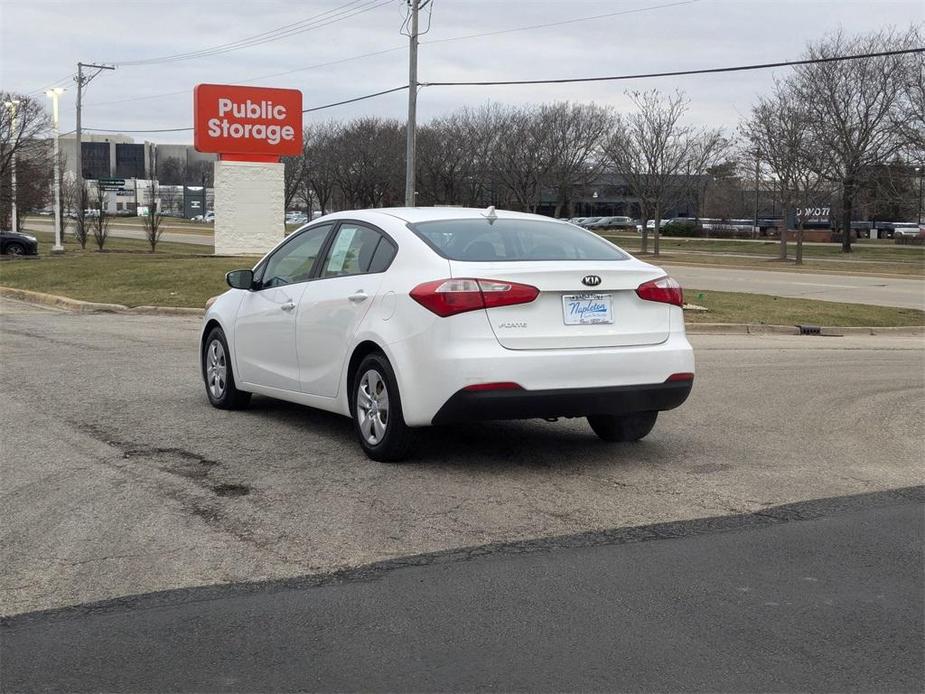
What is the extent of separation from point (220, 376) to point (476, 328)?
3.29 metres

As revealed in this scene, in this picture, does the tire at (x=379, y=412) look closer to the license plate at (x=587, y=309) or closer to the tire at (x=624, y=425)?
the license plate at (x=587, y=309)

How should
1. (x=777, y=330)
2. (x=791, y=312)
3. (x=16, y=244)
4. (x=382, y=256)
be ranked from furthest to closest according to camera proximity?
1. (x=16, y=244)
2. (x=791, y=312)
3. (x=777, y=330)
4. (x=382, y=256)

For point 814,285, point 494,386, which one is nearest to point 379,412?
point 494,386

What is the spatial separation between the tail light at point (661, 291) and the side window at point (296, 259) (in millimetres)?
2437

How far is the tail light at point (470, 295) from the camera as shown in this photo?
21.1ft

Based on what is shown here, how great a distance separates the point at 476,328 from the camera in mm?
6441

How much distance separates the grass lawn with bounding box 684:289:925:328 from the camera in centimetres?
1842

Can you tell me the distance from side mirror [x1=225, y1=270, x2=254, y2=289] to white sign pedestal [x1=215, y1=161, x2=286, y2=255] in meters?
26.4

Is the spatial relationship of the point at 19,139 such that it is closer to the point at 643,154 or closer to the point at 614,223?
the point at 643,154

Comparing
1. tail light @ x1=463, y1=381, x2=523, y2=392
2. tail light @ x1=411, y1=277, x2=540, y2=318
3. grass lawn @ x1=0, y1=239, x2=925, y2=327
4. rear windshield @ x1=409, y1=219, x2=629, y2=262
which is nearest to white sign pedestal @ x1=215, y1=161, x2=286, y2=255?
grass lawn @ x1=0, y1=239, x2=925, y2=327

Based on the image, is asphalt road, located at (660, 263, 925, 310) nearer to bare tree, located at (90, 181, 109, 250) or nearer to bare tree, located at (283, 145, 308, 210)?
bare tree, located at (90, 181, 109, 250)

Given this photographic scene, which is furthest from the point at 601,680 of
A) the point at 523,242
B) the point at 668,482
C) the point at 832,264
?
the point at 832,264

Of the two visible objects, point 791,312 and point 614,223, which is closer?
point 791,312

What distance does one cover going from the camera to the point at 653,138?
51.8m
